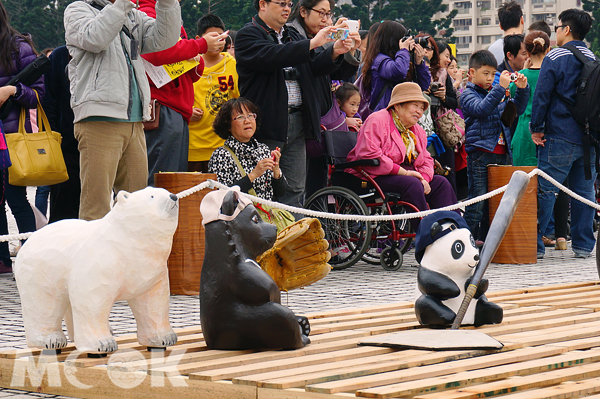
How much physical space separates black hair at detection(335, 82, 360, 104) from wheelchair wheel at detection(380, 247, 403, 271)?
189cm

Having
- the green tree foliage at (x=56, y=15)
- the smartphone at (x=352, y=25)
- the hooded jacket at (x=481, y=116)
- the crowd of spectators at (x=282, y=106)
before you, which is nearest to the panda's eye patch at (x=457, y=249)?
the crowd of spectators at (x=282, y=106)

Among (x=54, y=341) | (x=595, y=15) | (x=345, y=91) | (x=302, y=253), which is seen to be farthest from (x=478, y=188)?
(x=595, y=15)

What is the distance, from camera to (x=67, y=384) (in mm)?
3371

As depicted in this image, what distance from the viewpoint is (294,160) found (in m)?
7.08

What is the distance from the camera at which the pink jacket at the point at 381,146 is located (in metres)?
7.49

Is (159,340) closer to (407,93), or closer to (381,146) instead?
(381,146)

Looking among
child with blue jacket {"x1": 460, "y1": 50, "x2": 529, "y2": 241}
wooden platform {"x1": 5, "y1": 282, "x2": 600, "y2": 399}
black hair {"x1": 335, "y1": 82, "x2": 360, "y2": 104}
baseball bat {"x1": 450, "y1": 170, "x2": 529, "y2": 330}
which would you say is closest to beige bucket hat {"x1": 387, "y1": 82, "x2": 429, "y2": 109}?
black hair {"x1": 335, "y1": 82, "x2": 360, "y2": 104}

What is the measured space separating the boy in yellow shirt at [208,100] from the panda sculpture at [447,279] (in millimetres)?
3510

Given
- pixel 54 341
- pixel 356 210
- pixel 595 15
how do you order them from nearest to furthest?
1. pixel 54 341
2. pixel 356 210
3. pixel 595 15

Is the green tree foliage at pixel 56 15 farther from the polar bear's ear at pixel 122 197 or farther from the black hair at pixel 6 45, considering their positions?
the polar bear's ear at pixel 122 197

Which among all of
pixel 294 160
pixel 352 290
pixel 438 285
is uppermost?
pixel 438 285

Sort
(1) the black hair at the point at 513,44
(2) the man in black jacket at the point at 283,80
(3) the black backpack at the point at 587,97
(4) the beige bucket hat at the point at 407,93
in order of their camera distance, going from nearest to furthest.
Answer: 1. (2) the man in black jacket at the point at 283,80
2. (4) the beige bucket hat at the point at 407,93
3. (3) the black backpack at the point at 587,97
4. (1) the black hair at the point at 513,44

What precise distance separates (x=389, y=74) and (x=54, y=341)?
5.32 m

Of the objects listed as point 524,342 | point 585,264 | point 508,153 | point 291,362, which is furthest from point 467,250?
point 508,153
